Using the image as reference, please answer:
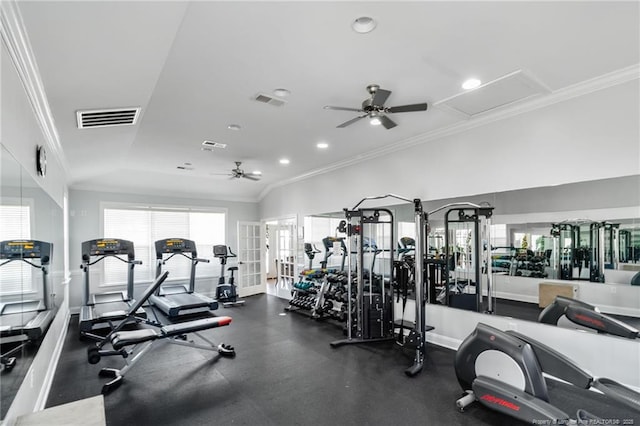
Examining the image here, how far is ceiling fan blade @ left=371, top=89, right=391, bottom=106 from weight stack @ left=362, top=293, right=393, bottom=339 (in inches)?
104

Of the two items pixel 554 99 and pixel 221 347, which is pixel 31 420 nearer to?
pixel 221 347

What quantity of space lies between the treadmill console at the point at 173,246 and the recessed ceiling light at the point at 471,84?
6122mm

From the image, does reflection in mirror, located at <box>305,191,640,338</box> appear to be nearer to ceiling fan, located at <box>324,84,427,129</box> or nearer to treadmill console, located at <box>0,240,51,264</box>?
ceiling fan, located at <box>324,84,427,129</box>

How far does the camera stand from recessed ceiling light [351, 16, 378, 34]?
86.0 inches

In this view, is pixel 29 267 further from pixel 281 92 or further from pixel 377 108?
pixel 377 108

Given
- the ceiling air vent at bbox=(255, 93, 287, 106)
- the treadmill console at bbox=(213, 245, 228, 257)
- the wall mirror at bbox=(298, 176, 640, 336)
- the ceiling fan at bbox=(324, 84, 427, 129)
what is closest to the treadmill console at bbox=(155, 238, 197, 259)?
the treadmill console at bbox=(213, 245, 228, 257)

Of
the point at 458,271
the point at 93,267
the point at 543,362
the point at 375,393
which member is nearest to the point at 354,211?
the point at 458,271

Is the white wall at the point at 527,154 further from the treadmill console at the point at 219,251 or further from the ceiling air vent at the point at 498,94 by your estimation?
the treadmill console at the point at 219,251

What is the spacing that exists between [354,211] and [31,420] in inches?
150

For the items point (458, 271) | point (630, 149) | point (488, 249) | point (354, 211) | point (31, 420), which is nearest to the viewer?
point (31, 420)

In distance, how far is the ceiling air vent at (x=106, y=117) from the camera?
126 inches

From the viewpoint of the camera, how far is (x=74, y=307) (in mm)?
6664

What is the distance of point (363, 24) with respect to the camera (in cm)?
222

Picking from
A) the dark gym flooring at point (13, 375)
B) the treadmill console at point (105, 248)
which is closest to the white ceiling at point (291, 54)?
the dark gym flooring at point (13, 375)
